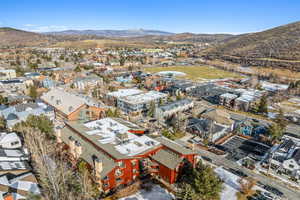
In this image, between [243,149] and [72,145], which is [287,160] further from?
[72,145]

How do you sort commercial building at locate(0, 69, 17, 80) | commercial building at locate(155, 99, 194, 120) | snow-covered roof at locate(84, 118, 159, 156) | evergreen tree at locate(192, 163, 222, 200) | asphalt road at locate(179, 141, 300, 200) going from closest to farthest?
evergreen tree at locate(192, 163, 222, 200)
asphalt road at locate(179, 141, 300, 200)
snow-covered roof at locate(84, 118, 159, 156)
commercial building at locate(155, 99, 194, 120)
commercial building at locate(0, 69, 17, 80)

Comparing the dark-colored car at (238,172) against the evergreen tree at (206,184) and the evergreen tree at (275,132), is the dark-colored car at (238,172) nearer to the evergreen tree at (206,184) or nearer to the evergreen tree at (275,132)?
the evergreen tree at (206,184)

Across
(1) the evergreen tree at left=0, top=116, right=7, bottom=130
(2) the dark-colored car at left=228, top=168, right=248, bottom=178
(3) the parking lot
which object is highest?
(1) the evergreen tree at left=0, top=116, right=7, bottom=130

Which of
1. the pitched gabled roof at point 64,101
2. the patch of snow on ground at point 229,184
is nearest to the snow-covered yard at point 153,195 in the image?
the patch of snow on ground at point 229,184

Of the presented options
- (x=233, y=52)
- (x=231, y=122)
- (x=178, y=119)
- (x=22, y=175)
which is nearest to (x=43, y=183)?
(x=22, y=175)

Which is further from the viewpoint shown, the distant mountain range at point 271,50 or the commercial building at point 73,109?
the distant mountain range at point 271,50

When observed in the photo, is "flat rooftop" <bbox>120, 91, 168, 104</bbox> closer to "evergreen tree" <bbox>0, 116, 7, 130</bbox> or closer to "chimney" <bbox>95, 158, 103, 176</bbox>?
"evergreen tree" <bbox>0, 116, 7, 130</bbox>

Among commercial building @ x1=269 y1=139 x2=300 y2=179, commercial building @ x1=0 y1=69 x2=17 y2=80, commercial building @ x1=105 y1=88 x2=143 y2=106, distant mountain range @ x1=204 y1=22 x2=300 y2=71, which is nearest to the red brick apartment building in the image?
commercial building @ x1=269 y1=139 x2=300 y2=179

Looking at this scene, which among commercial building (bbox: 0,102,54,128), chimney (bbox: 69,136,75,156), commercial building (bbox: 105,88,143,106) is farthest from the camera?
commercial building (bbox: 105,88,143,106)
